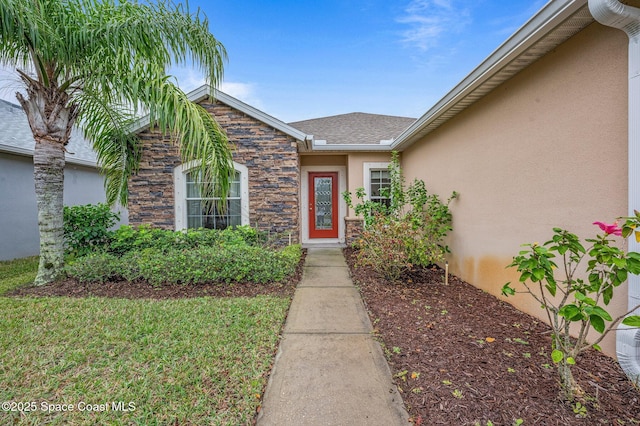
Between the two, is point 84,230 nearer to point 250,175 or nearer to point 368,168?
point 250,175

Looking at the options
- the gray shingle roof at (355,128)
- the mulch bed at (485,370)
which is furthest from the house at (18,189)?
the mulch bed at (485,370)

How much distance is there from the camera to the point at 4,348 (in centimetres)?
306

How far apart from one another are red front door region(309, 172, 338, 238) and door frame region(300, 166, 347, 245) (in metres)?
0.10

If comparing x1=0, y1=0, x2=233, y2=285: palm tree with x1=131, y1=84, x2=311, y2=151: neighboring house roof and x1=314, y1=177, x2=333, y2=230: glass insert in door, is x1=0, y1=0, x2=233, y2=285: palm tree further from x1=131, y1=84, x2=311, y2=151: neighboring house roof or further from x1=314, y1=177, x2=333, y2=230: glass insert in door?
x1=314, y1=177, x2=333, y2=230: glass insert in door

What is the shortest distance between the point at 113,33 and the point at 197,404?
547cm

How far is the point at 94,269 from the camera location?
5.28 meters

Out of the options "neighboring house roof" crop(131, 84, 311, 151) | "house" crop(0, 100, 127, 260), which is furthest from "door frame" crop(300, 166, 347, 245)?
"house" crop(0, 100, 127, 260)

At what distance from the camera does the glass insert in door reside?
966 centimetres

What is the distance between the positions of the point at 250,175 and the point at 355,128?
4966 millimetres

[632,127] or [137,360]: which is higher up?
[632,127]

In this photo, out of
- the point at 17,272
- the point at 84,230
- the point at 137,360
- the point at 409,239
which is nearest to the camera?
the point at 137,360

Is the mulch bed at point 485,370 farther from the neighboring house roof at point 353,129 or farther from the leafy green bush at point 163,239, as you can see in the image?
the neighboring house roof at point 353,129

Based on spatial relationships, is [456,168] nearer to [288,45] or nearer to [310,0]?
[310,0]

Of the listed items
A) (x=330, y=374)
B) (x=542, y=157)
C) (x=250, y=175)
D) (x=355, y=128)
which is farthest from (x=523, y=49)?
(x=355, y=128)
